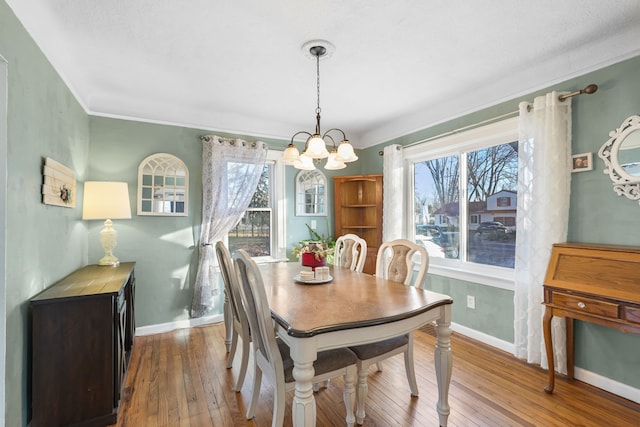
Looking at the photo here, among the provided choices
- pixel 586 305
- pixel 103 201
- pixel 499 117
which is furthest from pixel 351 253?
pixel 103 201

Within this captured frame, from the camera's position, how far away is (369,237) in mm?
4645

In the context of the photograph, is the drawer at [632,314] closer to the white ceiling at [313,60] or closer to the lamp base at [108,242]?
the white ceiling at [313,60]

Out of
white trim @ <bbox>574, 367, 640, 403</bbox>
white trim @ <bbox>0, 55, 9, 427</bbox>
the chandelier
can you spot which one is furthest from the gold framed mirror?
white trim @ <bbox>0, 55, 9, 427</bbox>

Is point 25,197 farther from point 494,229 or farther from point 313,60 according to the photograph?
point 494,229

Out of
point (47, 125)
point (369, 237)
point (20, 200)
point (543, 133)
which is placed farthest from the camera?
point (369, 237)

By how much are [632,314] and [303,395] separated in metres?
2.02

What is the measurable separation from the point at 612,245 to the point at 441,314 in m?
1.47

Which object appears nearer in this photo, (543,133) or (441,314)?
(441,314)

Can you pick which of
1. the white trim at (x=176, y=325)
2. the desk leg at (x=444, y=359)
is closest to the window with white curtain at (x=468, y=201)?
the desk leg at (x=444, y=359)

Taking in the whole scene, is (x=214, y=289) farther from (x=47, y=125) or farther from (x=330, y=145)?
(x=330, y=145)

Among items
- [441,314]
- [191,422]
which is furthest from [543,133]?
[191,422]

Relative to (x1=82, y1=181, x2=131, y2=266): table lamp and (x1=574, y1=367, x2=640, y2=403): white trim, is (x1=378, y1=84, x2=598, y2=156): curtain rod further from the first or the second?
(x1=82, y1=181, x2=131, y2=266): table lamp

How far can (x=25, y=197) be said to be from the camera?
5.84ft

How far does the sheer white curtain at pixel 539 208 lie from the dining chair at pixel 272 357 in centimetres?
174
